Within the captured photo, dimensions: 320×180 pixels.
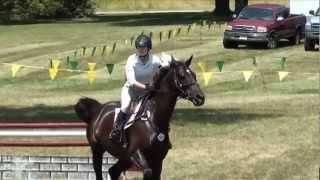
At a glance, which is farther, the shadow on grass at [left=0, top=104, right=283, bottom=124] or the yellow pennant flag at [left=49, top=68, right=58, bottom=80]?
the yellow pennant flag at [left=49, top=68, right=58, bottom=80]

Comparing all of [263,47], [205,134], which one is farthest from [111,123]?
[263,47]

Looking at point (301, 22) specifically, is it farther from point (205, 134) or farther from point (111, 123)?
point (111, 123)

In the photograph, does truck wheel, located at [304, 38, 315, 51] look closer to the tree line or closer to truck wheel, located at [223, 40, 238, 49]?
truck wheel, located at [223, 40, 238, 49]

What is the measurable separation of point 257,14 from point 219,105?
55.9ft

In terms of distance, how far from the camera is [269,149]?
15039 millimetres

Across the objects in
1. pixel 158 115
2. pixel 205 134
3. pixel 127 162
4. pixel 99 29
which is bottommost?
pixel 99 29

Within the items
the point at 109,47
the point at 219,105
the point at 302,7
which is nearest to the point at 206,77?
the point at 219,105

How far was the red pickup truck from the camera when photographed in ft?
117

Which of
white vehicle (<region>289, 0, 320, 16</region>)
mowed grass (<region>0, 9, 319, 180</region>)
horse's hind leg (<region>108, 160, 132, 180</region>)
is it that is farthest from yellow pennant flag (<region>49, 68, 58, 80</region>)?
white vehicle (<region>289, 0, 320, 16</region>)

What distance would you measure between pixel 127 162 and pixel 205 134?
20.1 feet

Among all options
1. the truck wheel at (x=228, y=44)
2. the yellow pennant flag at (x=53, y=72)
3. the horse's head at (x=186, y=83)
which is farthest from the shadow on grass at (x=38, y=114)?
the truck wheel at (x=228, y=44)

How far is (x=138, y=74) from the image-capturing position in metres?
10.3

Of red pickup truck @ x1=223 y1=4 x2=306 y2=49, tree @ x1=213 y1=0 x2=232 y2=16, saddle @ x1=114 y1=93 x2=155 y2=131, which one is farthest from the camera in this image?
tree @ x1=213 y1=0 x2=232 y2=16

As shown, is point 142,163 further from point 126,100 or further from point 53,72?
point 53,72
